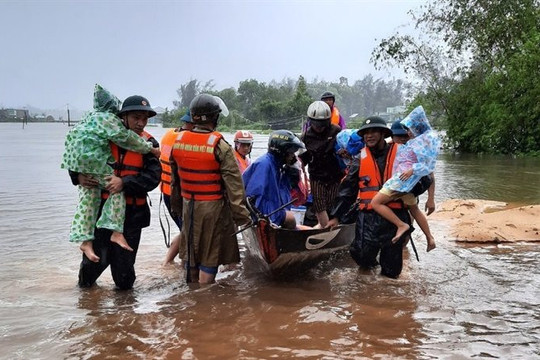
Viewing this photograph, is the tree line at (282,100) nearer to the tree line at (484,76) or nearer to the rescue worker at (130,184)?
the tree line at (484,76)

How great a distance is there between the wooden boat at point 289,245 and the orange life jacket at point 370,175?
606mm

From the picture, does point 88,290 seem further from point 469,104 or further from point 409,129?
point 469,104

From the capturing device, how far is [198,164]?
175 inches

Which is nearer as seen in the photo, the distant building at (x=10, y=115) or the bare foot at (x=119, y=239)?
the bare foot at (x=119, y=239)

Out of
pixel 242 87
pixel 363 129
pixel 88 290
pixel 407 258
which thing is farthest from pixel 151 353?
pixel 242 87

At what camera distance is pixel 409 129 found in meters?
4.95

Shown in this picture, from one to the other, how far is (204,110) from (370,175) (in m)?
1.68

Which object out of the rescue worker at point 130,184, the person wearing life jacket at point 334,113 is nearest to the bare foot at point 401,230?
the rescue worker at point 130,184

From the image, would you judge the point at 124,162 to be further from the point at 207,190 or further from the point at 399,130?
the point at 399,130

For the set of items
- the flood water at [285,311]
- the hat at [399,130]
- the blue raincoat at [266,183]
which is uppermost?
the hat at [399,130]

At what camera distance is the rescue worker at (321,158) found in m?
5.88

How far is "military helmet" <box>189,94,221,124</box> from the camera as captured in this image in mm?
4426

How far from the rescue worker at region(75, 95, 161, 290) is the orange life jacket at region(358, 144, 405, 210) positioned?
1900 mm

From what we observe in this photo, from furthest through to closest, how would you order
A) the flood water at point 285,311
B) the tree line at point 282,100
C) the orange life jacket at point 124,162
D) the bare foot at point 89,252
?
the tree line at point 282,100 → the orange life jacket at point 124,162 → the bare foot at point 89,252 → the flood water at point 285,311
